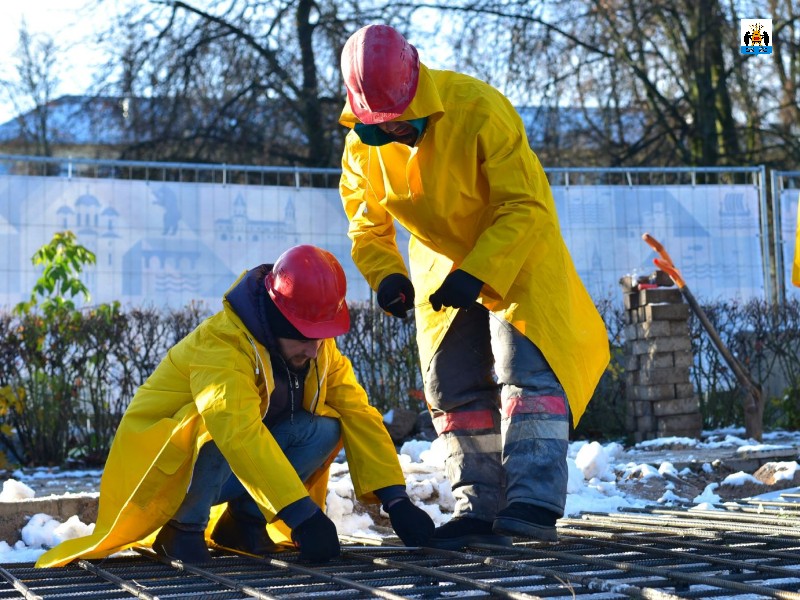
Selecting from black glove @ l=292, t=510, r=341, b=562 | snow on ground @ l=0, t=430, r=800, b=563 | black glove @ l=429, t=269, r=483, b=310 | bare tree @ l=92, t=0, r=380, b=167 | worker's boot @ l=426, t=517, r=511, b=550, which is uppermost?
bare tree @ l=92, t=0, r=380, b=167

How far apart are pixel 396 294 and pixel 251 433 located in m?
0.77

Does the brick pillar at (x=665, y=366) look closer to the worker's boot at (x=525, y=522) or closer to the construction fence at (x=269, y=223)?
the construction fence at (x=269, y=223)

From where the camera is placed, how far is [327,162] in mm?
15438

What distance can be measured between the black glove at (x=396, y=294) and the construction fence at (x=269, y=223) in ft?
20.2

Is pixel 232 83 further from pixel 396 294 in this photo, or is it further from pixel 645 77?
pixel 396 294

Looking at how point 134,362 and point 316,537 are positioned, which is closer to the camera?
point 316,537

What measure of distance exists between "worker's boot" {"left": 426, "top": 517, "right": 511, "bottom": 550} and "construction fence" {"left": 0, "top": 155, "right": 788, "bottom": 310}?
6346mm

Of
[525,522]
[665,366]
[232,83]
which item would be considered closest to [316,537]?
[525,522]

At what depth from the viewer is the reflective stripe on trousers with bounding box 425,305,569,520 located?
3518 millimetres

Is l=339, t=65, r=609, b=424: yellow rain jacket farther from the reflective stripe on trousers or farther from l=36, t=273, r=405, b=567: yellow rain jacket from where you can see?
l=36, t=273, r=405, b=567: yellow rain jacket

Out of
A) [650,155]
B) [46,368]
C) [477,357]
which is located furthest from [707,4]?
[477,357]

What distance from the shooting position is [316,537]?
11.0ft
